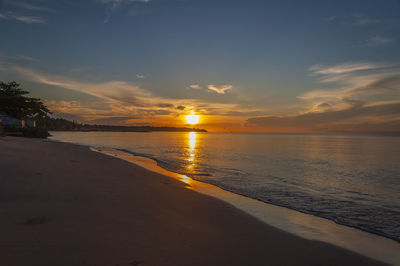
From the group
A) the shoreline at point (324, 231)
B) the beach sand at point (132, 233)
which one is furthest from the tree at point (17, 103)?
the shoreline at point (324, 231)

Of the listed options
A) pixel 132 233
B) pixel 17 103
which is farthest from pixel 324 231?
pixel 17 103

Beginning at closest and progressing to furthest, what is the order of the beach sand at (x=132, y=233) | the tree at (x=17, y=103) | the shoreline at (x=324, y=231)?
1. the beach sand at (x=132, y=233)
2. the shoreline at (x=324, y=231)
3. the tree at (x=17, y=103)

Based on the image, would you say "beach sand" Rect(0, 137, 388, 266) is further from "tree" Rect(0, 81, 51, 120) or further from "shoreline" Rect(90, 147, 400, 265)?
"tree" Rect(0, 81, 51, 120)

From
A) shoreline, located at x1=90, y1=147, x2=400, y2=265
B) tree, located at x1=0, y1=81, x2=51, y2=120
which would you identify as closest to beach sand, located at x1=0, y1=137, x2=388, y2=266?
shoreline, located at x1=90, y1=147, x2=400, y2=265

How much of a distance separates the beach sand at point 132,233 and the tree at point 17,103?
23454 mm

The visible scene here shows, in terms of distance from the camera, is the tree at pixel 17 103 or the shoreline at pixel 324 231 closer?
the shoreline at pixel 324 231

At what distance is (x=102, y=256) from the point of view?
3.81 metres

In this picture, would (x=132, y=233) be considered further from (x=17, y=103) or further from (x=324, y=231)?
(x=17, y=103)

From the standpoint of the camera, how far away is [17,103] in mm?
26719

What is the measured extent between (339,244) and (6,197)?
8.64 meters

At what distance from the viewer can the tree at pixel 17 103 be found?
26375 mm

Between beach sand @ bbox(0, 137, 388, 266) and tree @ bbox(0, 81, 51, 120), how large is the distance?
23.5 meters

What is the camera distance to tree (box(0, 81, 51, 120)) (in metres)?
26.4

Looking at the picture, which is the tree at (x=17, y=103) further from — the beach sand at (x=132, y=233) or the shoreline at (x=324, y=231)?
the shoreline at (x=324, y=231)
